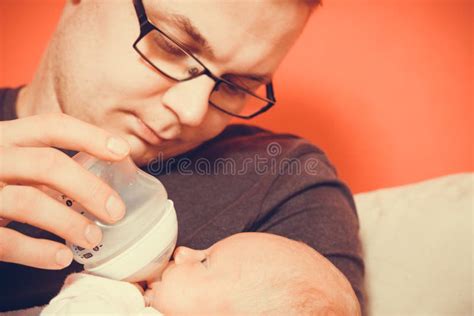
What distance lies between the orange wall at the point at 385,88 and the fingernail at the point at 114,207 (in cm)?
149

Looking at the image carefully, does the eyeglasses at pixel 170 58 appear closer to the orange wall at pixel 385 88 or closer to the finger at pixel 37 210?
the finger at pixel 37 210

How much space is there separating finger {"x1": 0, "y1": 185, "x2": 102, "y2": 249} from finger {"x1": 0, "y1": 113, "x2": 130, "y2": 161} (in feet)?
0.30

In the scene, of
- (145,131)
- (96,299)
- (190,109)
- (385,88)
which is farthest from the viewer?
(385,88)

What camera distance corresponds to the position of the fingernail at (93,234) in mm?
755

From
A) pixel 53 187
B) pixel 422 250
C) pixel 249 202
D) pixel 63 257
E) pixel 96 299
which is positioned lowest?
pixel 422 250

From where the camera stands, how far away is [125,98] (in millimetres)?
1181

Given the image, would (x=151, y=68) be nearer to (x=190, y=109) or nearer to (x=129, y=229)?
(x=190, y=109)

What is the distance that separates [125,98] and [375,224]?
93cm

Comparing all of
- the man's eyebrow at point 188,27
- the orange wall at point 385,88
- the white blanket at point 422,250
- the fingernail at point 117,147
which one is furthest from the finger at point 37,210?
the orange wall at point 385,88

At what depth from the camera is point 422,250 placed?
4.48 ft

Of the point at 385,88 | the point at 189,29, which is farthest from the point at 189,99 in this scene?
the point at 385,88

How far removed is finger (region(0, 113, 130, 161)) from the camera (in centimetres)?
74

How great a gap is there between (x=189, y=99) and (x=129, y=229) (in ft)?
1.34

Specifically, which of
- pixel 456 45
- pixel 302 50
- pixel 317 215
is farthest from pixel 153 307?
pixel 456 45
